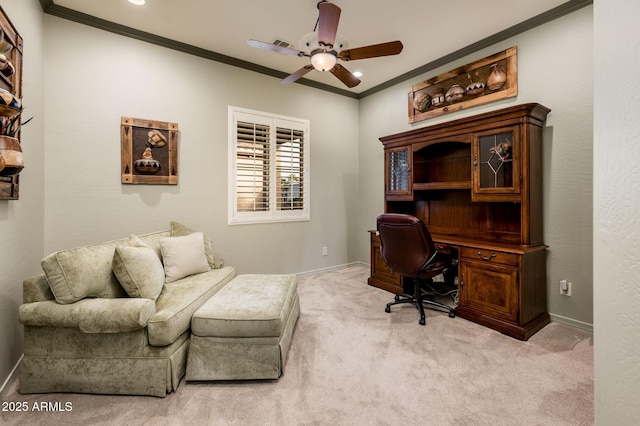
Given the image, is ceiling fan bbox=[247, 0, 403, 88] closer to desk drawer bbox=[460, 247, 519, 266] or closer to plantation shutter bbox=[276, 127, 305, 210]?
plantation shutter bbox=[276, 127, 305, 210]

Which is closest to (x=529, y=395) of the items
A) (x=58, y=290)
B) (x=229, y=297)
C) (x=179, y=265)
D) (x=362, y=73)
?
(x=229, y=297)

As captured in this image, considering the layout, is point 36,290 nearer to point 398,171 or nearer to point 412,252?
point 412,252

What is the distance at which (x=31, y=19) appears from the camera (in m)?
2.30

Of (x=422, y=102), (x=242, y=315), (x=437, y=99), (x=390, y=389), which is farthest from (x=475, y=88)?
(x=242, y=315)

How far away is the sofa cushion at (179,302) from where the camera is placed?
69.1 inches

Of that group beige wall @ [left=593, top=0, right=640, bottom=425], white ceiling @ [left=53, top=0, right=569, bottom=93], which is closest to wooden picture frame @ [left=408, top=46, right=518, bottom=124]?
white ceiling @ [left=53, top=0, right=569, bottom=93]

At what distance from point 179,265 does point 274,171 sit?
6.17ft

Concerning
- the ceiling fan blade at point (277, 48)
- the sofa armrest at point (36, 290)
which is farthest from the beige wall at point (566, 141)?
the sofa armrest at point (36, 290)

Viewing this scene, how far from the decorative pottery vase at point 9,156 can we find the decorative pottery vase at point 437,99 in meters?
3.96

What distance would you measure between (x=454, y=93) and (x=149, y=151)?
3.64 meters

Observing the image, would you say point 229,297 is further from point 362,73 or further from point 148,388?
point 362,73

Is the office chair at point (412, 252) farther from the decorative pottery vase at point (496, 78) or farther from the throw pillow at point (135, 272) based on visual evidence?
the throw pillow at point (135, 272)

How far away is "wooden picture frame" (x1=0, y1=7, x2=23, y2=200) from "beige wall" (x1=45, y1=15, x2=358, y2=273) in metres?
0.85

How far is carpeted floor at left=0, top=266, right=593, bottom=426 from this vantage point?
5.20ft
